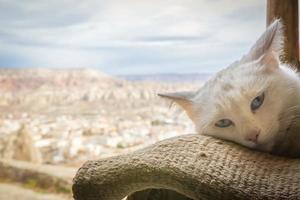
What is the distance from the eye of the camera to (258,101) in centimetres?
104

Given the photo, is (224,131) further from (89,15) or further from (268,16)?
(89,15)

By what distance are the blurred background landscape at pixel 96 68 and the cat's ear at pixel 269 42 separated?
1.07 meters

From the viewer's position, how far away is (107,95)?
2.46 metres

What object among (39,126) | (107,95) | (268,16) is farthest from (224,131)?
(39,126)

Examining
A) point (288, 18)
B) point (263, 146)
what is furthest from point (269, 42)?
point (288, 18)

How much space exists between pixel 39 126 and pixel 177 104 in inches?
55.1

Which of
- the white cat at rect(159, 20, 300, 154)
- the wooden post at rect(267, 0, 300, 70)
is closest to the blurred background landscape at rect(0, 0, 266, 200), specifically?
the wooden post at rect(267, 0, 300, 70)

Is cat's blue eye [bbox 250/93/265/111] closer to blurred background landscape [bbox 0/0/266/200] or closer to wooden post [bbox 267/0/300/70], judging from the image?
wooden post [bbox 267/0/300/70]

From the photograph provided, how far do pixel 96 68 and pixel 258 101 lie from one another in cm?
142

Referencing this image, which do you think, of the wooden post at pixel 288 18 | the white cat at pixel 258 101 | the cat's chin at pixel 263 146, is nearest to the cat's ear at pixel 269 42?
the white cat at pixel 258 101

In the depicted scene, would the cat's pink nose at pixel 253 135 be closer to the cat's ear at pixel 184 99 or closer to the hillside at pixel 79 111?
the cat's ear at pixel 184 99

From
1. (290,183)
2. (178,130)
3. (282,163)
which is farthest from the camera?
(178,130)

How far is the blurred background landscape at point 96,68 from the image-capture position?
226 cm

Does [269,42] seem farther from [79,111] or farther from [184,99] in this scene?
A: [79,111]
